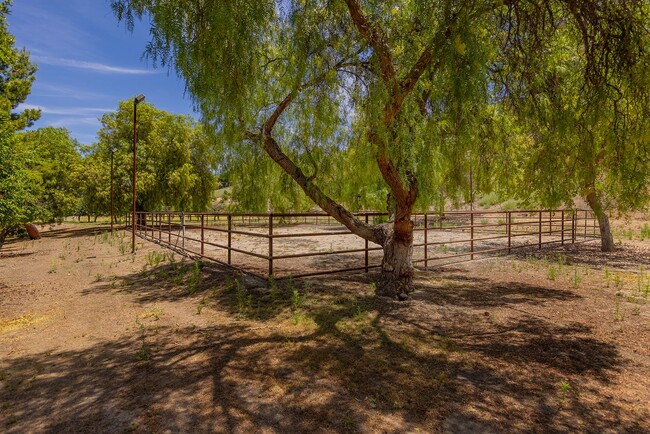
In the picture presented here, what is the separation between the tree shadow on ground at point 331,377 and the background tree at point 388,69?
1.93m

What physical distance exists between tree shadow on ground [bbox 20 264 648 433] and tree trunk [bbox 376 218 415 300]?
786 mm

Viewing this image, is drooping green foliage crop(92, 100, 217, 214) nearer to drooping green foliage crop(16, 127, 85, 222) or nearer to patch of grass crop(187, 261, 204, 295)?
drooping green foliage crop(16, 127, 85, 222)

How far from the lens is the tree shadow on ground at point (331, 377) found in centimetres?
281

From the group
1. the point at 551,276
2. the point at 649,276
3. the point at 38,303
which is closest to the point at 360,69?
the point at 551,276

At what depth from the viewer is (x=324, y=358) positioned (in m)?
3.94

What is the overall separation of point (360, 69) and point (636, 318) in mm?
5575

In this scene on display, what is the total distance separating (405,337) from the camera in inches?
181

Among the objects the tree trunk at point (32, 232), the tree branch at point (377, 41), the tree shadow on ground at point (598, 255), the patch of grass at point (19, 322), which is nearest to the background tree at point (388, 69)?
the tree branch at point (377, 41)

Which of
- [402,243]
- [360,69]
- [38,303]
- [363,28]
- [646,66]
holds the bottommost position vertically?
[38,303]

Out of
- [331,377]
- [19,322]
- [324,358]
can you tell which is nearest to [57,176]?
[19,322]

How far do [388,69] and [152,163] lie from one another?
2563 cm

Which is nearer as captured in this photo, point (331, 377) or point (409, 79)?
point (331, 377)

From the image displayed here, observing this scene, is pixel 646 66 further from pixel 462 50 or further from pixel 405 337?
pixel 405 337

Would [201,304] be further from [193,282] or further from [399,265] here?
[399,265]
